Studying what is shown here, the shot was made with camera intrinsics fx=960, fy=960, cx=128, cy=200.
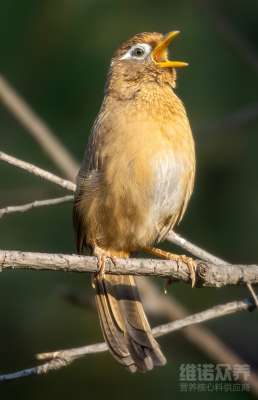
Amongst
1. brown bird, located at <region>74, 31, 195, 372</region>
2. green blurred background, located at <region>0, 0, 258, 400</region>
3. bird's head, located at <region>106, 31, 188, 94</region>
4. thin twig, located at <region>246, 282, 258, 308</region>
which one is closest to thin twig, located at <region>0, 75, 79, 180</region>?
brown bird, located at <region>74, 31, 195, 372</region>

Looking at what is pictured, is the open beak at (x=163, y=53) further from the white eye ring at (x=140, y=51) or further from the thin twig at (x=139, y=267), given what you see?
the thin twig at (x=139, y=267)

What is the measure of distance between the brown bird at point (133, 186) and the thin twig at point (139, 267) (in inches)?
14.3

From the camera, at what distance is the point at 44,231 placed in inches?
311

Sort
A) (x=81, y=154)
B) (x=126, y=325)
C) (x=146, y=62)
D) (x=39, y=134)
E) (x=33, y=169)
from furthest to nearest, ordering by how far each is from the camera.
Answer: (x=81, y=154), (x=39, y=134), (x=146, y=62), (x=126, y=325), (x=33, y=169)

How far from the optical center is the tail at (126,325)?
5.11 metres

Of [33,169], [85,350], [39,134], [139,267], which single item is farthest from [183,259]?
[39,134]

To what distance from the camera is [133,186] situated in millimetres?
5301

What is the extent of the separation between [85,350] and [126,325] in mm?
877

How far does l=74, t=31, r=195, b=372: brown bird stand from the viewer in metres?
5.30

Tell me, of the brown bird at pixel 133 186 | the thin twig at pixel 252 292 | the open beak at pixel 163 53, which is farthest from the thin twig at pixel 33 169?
the thin twig at pixel 252 292

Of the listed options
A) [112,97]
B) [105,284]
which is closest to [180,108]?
[112,97]

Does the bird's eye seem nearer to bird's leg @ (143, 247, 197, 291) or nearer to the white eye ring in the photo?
the white eye ring

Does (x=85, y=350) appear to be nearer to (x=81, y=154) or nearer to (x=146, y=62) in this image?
(x=146, y=62)

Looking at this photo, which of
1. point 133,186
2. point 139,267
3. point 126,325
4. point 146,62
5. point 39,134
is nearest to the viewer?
point 139,267
